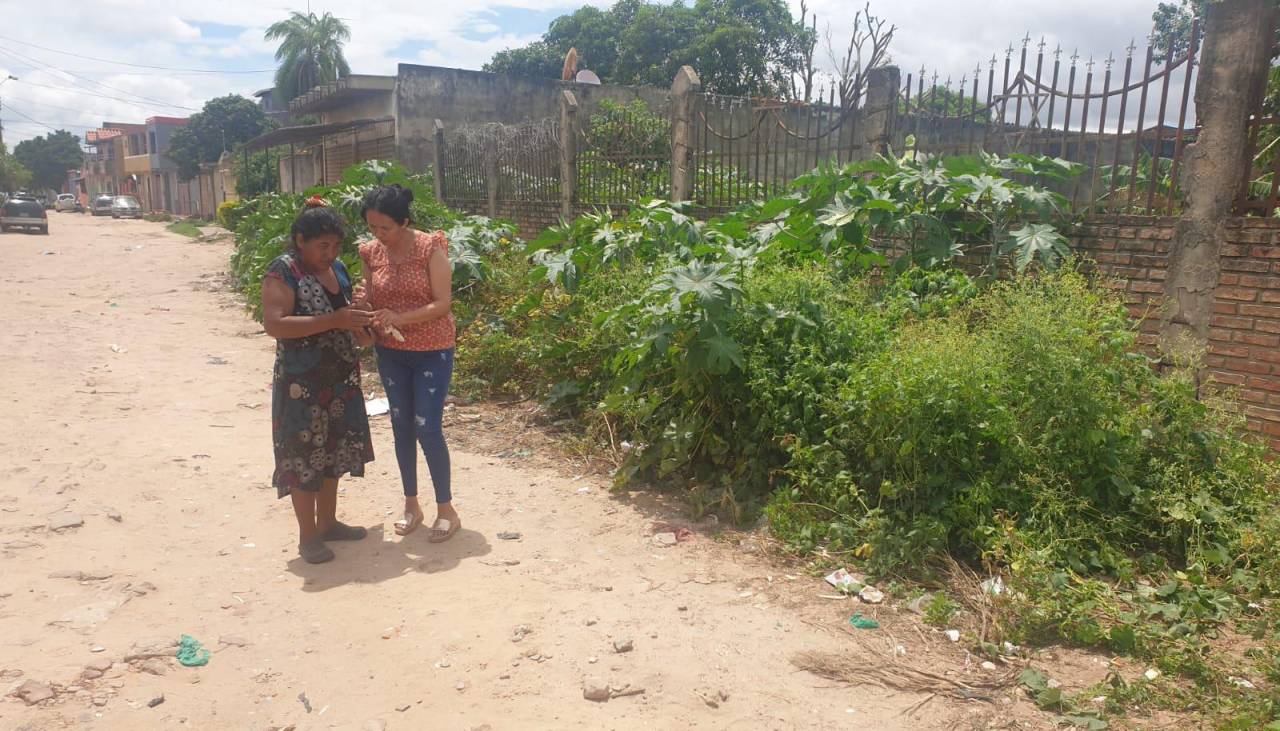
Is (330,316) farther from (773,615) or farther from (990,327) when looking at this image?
(990,327)

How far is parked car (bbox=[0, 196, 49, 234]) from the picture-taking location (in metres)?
29.3

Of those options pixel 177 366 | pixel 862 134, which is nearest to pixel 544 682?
pixel 862 134

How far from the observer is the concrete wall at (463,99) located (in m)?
14.2

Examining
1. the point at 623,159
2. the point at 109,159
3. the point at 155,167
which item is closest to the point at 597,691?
the point at 623,159

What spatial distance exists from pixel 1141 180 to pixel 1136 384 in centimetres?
173

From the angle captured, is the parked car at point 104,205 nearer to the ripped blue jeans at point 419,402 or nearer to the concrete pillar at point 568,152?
the concrete pillar at point 568,152

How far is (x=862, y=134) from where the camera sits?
6.40 m

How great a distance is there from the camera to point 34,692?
8.79 ft

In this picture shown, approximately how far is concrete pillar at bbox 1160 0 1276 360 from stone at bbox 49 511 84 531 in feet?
18.0

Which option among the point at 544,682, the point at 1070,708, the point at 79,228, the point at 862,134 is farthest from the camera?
the point at 79,228

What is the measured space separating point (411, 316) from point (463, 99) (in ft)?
40.3

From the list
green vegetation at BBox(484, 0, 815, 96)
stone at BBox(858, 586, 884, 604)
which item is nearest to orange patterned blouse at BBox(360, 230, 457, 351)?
stone at BBox(858, 586, 884, 604)

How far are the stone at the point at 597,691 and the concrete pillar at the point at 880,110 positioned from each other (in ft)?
14.9

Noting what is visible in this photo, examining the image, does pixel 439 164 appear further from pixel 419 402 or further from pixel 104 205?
pixel 104 205
